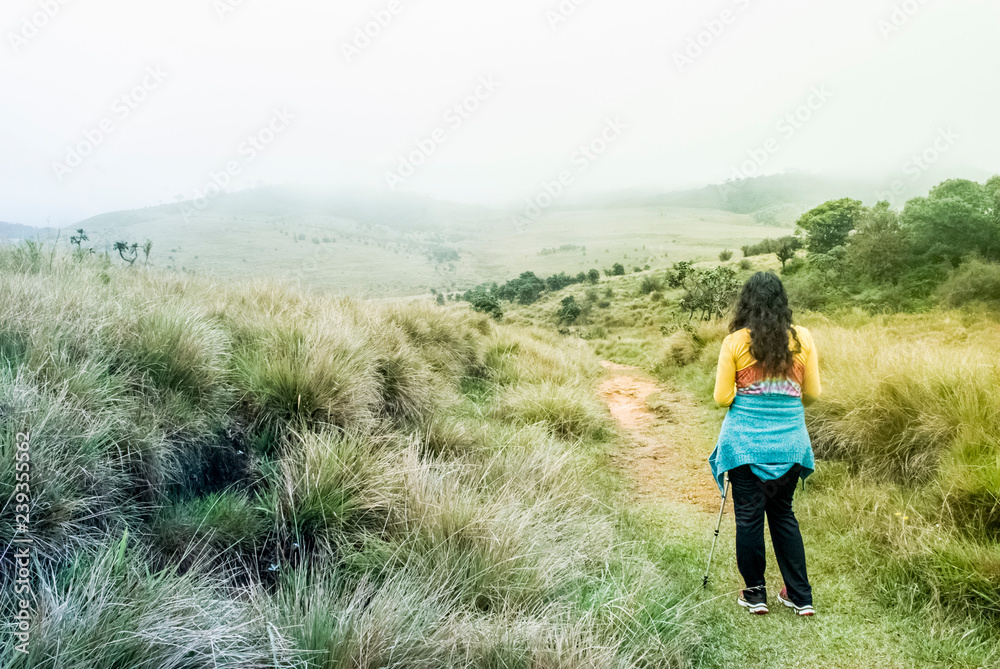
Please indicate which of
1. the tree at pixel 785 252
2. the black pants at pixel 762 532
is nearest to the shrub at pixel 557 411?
the black pants at pixel 762 532

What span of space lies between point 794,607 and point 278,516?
3.23 meters

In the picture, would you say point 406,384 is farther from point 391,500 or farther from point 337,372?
point 391,500

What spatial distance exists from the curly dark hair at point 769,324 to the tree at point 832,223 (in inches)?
362

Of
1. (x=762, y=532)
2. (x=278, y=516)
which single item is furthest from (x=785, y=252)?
(x=278, y=516)

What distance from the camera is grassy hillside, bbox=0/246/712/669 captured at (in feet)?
6.41

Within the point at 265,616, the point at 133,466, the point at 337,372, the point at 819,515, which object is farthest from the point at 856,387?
the point at 133,466

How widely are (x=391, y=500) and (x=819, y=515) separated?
3.41 metres

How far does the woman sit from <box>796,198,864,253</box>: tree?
9.15m

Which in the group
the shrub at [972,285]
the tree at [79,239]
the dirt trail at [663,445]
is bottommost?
the dirt trail at [663,445]

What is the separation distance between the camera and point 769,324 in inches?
121

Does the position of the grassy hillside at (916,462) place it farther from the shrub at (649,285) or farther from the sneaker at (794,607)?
the shrub at (649,285)

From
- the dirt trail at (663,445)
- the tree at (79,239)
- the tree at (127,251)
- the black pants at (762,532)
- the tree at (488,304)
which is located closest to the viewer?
the black pants at (762,532)

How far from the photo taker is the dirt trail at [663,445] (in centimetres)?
515

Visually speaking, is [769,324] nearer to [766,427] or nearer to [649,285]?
[766,427]
